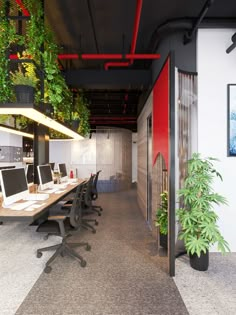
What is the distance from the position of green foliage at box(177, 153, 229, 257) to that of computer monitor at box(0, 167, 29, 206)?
229 cm

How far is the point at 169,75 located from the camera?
131 inches

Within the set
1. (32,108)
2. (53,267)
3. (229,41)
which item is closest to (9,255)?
(53,267)

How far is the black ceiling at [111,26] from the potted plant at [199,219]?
7.28 feet

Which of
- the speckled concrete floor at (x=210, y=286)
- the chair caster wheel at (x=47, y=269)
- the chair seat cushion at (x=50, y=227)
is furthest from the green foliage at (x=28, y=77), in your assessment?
the speckled concrete floor at (x=210, y=286)

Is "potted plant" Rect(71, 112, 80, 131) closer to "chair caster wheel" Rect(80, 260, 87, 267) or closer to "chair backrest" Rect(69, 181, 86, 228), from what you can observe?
"chair backrest" Rect(69, 181, 86, 228)

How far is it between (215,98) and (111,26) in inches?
86.1

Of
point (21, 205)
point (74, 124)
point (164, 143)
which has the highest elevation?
point (74, 124)

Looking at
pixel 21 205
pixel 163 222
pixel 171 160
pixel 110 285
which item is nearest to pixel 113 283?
pixel 110 285

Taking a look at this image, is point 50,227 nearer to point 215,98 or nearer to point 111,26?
point 215,98

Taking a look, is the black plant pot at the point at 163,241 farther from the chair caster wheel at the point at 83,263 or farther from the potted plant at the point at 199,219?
the chair caster wheel at the point at 83,263

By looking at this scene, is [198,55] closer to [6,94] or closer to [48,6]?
[48,6]

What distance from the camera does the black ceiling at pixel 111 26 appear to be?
154 inches

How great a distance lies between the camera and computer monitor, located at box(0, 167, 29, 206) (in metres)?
3.34

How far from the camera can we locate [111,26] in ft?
14.9
